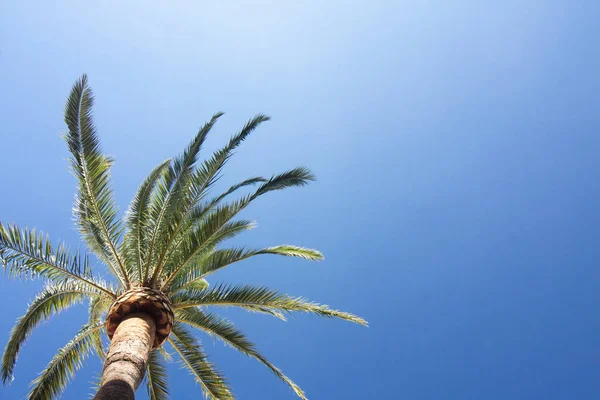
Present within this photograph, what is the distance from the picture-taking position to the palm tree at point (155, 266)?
7.74m

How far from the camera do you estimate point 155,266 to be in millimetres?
8562

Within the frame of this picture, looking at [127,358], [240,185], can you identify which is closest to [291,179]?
[240,185]

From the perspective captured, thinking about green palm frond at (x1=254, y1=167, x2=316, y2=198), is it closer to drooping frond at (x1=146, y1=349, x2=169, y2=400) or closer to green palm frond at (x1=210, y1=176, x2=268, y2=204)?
green palm frond at (x1=210, y1=176, x2=268, y2=204)

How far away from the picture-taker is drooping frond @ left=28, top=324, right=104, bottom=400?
7715 mm

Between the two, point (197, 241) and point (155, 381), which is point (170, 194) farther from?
point (155, 381)

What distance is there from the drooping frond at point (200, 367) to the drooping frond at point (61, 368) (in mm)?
1465

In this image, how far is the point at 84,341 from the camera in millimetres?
8531

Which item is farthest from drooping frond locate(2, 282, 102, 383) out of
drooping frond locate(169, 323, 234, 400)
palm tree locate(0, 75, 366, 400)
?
drooping frond locate(169, 323, 234, 400)

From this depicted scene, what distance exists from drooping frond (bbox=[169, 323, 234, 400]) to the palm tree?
0.06ft

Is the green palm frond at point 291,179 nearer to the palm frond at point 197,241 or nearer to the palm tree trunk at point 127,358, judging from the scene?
the palm frond at point 197,241

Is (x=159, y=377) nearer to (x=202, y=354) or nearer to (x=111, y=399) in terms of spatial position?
(x=202, y=354)

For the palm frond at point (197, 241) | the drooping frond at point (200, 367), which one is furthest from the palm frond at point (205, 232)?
the drooping frond at point (200, 367)

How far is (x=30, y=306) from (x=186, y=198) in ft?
10.2

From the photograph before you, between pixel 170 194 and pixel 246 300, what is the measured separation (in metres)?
2.42
